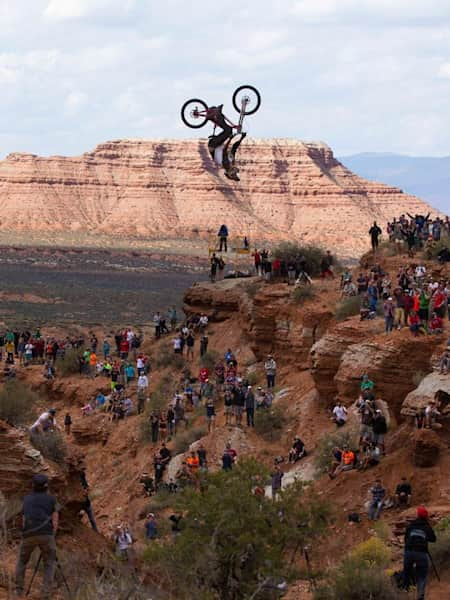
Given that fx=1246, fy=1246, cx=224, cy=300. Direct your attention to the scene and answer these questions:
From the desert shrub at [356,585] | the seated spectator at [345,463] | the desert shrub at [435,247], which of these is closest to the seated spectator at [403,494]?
the seated spectator at [345,463]

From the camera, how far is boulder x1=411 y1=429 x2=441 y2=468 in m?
20.7

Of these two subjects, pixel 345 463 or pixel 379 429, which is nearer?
pixel 379 429

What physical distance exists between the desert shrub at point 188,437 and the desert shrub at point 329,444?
4.83 meters

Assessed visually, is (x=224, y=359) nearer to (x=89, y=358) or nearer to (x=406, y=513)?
(x=89, y=358)

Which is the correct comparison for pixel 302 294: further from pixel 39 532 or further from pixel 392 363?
pixel 39 532

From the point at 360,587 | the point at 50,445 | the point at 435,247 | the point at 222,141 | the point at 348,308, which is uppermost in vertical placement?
the point at 222,141

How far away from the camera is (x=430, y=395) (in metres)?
21.9

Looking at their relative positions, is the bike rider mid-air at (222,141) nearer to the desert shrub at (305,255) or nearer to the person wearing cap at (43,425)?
the desert shrub at (305,255)

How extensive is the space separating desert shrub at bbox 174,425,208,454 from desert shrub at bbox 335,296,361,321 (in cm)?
466

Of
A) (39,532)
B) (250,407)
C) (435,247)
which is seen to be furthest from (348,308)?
(39,532)

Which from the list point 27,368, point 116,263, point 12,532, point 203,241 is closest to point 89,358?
point 27,368

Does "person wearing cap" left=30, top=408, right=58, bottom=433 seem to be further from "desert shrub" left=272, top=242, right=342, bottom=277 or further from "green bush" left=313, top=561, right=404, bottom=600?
"desert shrub" left=272, top=242, right=342, bottom=277

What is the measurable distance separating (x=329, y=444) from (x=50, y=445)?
28.9 feet

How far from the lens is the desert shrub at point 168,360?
3634 cm
